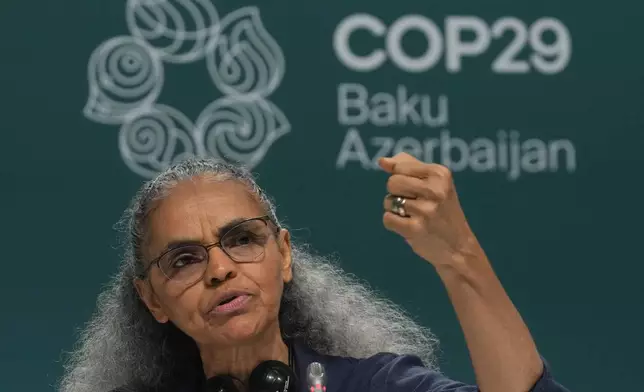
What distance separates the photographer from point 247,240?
6.85 ft

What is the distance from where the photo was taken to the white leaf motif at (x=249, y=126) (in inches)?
163

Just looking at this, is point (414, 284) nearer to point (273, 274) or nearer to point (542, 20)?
point (542, 20)

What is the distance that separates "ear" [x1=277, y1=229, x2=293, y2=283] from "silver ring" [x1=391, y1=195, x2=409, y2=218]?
0.63 meters

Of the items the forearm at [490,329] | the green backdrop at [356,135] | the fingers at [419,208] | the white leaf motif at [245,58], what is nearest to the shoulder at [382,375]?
the forearm at [490,329]

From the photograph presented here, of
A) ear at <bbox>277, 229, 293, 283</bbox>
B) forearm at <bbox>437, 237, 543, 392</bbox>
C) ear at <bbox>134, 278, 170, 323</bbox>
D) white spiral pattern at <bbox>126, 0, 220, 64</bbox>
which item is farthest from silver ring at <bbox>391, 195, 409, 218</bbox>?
white spiral pattern at <bbox>126, 0, 220, 64</bbox>

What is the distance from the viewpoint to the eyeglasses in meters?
2.03

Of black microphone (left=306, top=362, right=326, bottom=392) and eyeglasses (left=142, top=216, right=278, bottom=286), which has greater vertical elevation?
eyeglasses (left=142, top=216, right=278, bottom=286)

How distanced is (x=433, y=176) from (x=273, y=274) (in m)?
0.58

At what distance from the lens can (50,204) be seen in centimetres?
411

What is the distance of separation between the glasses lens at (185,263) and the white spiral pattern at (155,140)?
81.2 inches

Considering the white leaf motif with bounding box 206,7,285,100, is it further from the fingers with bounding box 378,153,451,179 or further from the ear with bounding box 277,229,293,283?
the fingers with bounding box 378,153,451,179

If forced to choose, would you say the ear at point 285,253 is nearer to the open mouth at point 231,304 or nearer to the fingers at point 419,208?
the open mouth at point 231,304

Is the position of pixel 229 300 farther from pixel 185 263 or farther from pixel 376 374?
pixel 376 374

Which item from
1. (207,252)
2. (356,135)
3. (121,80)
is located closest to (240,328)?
(207,252)
